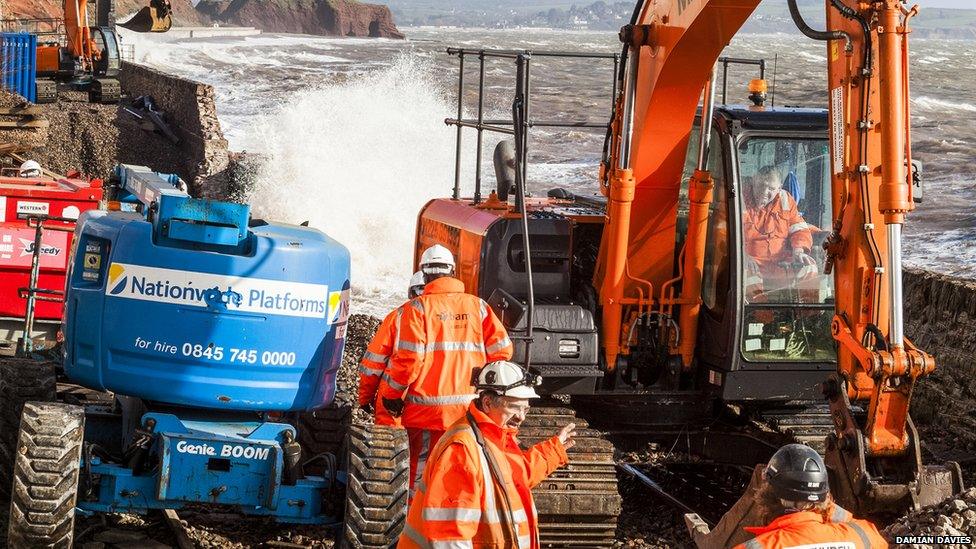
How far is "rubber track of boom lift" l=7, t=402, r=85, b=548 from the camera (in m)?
7.16

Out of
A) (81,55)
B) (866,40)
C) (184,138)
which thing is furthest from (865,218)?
(81,55)

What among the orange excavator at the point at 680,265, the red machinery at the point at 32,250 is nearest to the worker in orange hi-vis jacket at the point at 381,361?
the orange excavator at the point at 680,265

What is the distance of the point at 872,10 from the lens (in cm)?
695

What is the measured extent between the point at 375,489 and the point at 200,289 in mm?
1441

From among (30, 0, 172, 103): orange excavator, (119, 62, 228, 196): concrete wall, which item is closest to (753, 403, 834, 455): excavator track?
(119, 62, 228, 196): concrete wall

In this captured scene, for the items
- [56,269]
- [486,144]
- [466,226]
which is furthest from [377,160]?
[466,226]

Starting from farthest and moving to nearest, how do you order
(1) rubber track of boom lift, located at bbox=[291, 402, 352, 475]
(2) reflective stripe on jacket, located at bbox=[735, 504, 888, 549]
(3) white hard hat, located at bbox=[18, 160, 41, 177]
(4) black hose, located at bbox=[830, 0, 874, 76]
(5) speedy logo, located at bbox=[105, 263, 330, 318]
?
(3) white hard hat, located at bbox=[18, 160, 41, 177] → (1) rubber track of boom lift, located at bbox=[291, 402, 352, 475] → (5) speedy logo, located at bbox=[105, 263, 330, 318] → (4) black hose, located at bbox=[830, 0, 874, 76] → (2) reflective stripe on jacket, located at bbox=[735, 504, 888, 549]

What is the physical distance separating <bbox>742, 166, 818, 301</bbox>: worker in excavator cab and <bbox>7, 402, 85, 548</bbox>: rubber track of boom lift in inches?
169

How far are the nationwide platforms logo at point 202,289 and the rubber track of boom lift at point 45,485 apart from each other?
0.81 m

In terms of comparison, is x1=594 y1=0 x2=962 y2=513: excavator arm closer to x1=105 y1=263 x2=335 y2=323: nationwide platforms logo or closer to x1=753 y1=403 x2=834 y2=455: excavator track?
x1=753 y1=403 x2=834 y2=455: excavator track

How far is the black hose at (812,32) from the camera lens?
704 centimetres

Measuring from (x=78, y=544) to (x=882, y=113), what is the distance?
16.4 feet

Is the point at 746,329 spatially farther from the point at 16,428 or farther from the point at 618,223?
the point at 16,428

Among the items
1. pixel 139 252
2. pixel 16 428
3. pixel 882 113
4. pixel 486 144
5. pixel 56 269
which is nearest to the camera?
pixel 882 113
